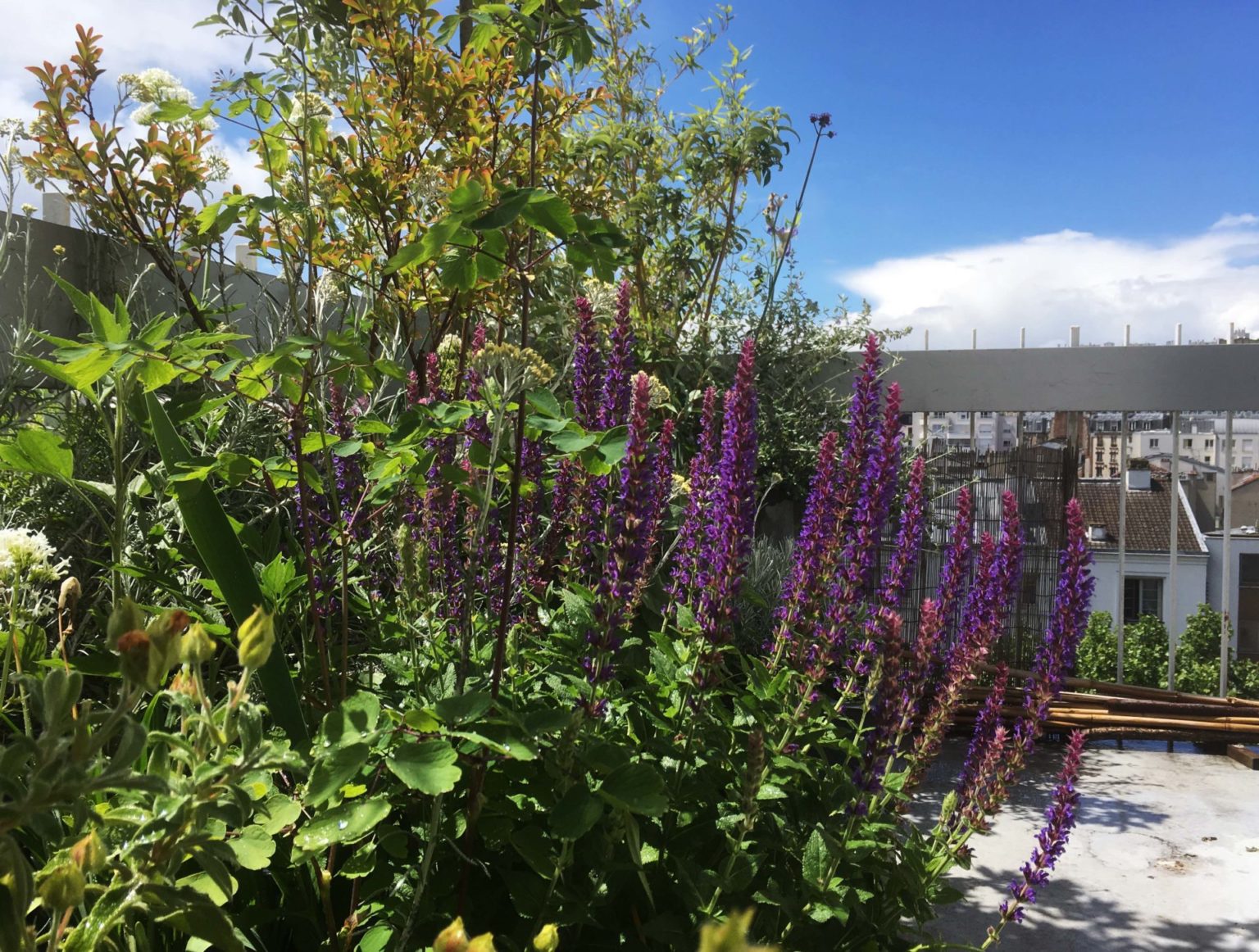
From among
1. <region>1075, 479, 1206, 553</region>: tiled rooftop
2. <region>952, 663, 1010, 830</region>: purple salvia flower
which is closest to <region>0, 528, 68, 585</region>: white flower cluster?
<region>952, 663, 1010, 830</region>: purple salvia flower

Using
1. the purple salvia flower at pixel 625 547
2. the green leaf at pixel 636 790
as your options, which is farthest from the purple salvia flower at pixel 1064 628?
the green leaf at pixel 636 790

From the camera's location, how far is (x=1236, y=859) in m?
2.42

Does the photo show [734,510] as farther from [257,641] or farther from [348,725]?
[257,641]

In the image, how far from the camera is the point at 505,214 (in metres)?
0.85

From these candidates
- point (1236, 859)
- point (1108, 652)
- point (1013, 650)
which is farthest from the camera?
point (1108, 652)

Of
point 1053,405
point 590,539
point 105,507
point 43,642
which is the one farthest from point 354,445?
point 1053,405

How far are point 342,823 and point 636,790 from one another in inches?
10.5

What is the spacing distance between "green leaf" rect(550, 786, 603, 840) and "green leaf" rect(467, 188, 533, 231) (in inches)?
21.8

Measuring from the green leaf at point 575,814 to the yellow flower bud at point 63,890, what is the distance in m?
0.49

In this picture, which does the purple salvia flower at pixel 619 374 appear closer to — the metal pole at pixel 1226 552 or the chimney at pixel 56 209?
the chimney at pixel 56 209

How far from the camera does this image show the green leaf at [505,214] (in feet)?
2.77

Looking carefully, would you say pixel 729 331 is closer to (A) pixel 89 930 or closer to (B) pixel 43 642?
(B) pixel 43 642

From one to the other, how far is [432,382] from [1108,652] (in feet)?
36.1

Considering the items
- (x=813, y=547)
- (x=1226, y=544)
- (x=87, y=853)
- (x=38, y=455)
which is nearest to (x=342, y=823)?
(x=87, y=853)
